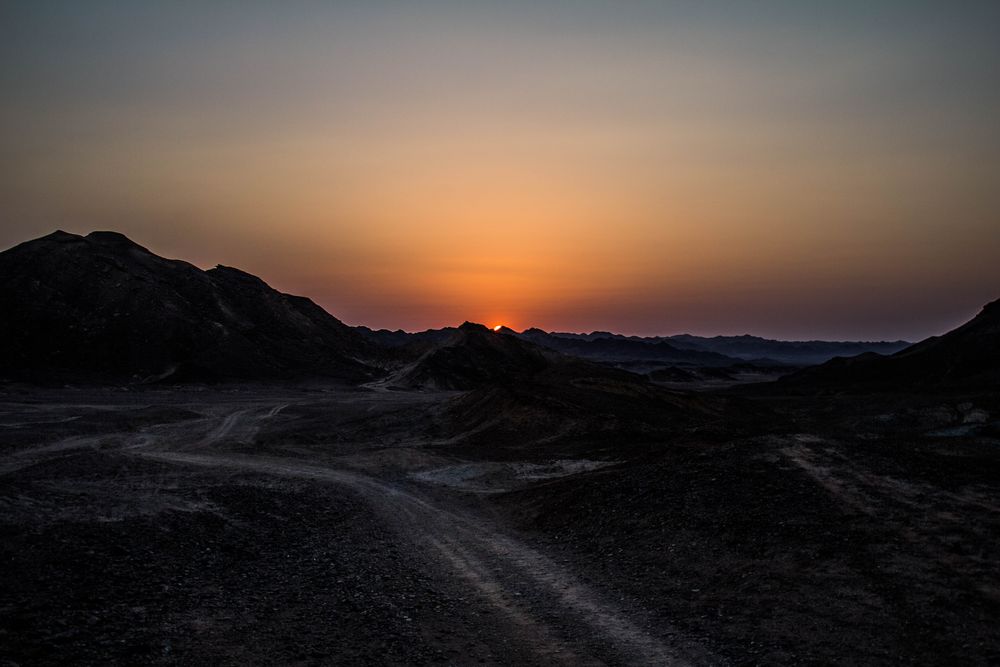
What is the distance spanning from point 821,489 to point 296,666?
1294cm

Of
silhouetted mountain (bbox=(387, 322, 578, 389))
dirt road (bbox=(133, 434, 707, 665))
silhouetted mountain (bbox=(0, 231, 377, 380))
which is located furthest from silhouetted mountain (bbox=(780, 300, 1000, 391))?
silhouetted mountain (bbox=(0, 231, 377, 380))

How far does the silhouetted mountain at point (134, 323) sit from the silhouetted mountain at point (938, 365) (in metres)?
71.0

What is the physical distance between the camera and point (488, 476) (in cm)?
2798

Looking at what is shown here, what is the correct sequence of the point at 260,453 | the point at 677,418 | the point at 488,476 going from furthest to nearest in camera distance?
the point at 677,418
the point at 260,453
the point at 488,476

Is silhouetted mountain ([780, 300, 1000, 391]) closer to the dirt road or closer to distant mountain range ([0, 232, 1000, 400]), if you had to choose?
distant mountain range ([0, 232, 1000, 400])

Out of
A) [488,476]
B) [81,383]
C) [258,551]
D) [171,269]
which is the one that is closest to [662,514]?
[258,551]

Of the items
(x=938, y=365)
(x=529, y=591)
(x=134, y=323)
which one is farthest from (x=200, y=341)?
(x=938, y=365)

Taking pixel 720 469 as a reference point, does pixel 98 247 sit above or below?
above

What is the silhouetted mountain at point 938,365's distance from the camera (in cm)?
7535

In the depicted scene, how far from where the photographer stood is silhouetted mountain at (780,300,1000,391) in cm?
7535

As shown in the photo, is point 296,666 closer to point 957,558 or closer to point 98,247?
point 957,558

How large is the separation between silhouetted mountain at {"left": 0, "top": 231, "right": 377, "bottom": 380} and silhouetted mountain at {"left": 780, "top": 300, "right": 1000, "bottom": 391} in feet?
233

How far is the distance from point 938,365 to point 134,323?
4196 inches

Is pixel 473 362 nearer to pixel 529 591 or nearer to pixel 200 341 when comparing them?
pixel 200 341
